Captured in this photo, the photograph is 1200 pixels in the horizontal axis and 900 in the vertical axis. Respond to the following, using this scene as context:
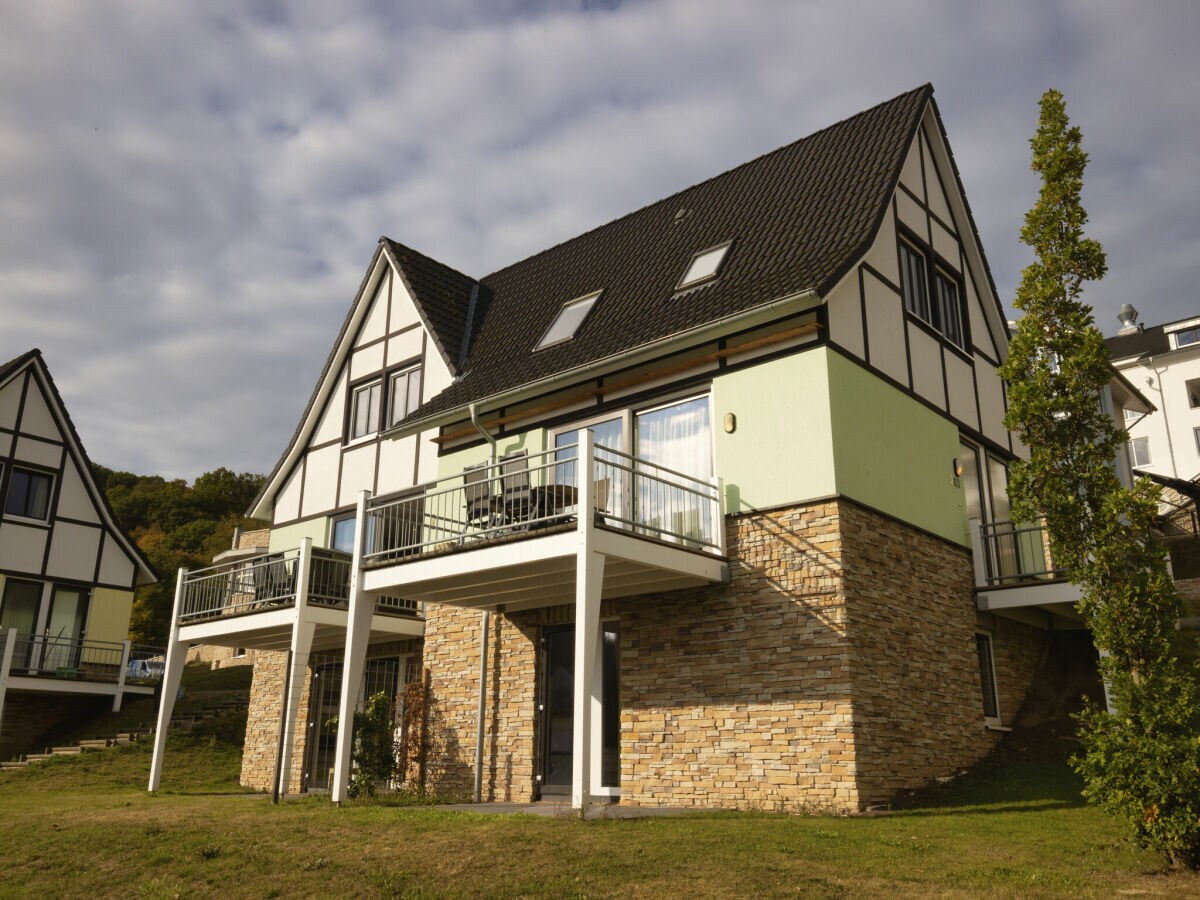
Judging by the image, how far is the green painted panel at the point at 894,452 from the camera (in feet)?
44.6

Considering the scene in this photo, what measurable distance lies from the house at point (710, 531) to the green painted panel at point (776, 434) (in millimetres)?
34

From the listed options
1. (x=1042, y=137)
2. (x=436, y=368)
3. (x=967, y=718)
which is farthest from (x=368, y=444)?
(x=1042, y=137)

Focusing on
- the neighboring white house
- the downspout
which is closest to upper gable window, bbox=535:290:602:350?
the downspout

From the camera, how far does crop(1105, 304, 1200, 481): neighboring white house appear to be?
42.2m

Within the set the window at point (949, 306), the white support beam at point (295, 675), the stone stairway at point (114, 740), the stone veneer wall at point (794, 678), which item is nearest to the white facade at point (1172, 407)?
the window at point (949, 306)

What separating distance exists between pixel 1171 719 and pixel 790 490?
550cm

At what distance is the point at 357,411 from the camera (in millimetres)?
21188

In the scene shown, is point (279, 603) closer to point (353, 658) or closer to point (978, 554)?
point (353, 658)

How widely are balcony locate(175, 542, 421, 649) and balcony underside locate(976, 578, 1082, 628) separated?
927 centimetres

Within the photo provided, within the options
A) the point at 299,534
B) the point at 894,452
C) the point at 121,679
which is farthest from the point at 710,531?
the point at 121,679

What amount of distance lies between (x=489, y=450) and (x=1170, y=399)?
36.6m

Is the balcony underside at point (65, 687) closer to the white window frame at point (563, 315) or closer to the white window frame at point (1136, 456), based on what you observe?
the white window frame at point (563, 315)

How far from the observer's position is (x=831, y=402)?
1337 cm

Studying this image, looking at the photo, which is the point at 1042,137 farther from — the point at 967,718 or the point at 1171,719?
the point at 967,718
